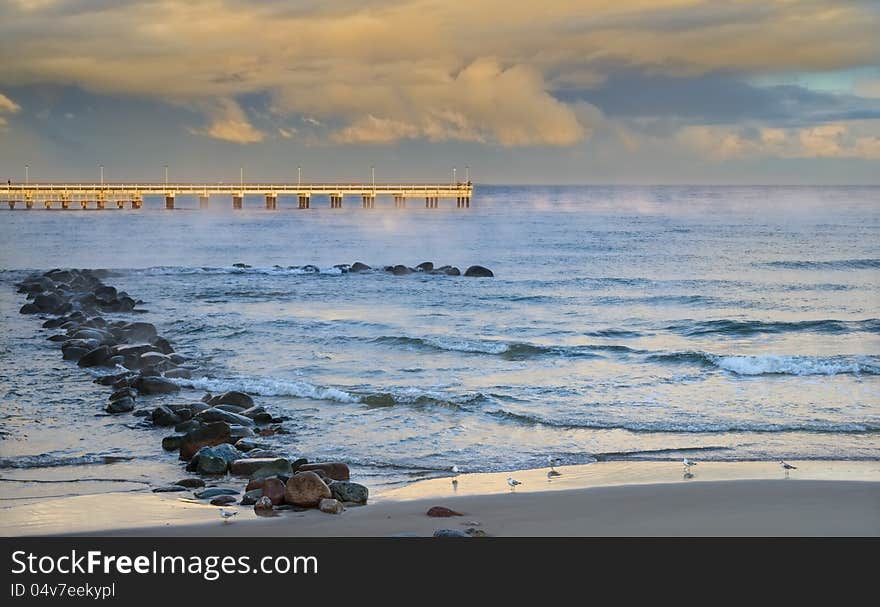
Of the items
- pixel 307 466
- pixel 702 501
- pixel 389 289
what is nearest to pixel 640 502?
pixel 702 501

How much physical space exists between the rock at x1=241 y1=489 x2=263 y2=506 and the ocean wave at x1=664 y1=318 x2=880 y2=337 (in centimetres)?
1483

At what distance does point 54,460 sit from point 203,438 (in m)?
1.66

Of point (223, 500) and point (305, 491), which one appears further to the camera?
point (223, 500)

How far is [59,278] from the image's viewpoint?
34.5 metres

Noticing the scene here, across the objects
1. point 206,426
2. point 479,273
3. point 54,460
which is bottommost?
point 54,460

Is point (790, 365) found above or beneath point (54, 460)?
above

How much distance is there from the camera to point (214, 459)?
35.6 feet

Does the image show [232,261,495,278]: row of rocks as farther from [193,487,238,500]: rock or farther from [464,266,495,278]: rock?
[193,487,238,500]: rock

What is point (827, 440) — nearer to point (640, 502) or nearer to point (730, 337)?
point (640, 502)

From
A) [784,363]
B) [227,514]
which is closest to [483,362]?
[784,363]

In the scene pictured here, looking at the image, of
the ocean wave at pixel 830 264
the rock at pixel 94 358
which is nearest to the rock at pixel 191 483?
the rock at pixel 94 358

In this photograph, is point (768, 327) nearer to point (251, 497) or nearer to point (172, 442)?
point (172, 442)

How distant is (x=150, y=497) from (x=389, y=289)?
22759 millimetres

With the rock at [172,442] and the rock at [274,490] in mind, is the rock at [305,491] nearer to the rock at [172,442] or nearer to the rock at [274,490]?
the rock at [274,490]
